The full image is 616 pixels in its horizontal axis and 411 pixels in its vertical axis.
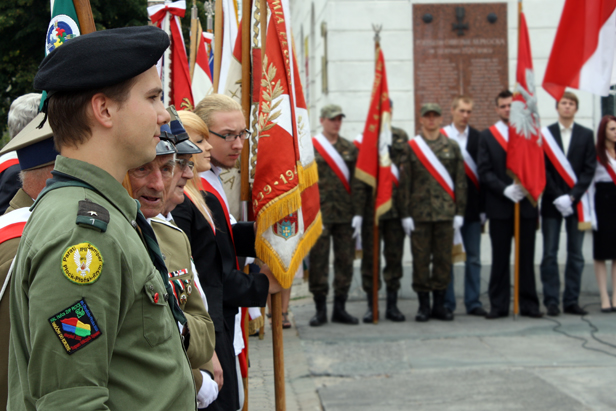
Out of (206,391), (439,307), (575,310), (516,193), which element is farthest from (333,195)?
(206,391)

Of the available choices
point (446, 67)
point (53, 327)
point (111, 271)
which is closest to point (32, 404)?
point (53, 327)

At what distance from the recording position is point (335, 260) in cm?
730

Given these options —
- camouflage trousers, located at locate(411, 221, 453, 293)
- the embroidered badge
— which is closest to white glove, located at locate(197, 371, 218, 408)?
the embroidered badge

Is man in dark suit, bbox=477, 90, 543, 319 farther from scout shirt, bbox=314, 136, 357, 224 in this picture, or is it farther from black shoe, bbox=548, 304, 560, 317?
scout shirt, bbox=314, 136, 357, 224

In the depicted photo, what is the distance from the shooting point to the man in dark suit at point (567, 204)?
7.32m

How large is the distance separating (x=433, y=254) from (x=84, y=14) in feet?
17.5

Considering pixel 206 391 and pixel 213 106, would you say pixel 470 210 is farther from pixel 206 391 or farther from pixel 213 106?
pixel 206 391

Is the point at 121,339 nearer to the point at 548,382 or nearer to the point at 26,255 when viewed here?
the point at 26,255

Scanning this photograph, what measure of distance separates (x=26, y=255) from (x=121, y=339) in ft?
0.76

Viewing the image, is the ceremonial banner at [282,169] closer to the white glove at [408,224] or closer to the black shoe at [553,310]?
the white glove at [408,224]

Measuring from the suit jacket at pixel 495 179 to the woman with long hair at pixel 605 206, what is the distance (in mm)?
784

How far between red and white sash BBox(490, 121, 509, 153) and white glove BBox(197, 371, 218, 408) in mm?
5769

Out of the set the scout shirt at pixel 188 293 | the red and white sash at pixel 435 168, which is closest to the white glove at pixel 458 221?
the red and white sash at pixel 435 168

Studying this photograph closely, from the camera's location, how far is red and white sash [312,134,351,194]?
7145 mm
